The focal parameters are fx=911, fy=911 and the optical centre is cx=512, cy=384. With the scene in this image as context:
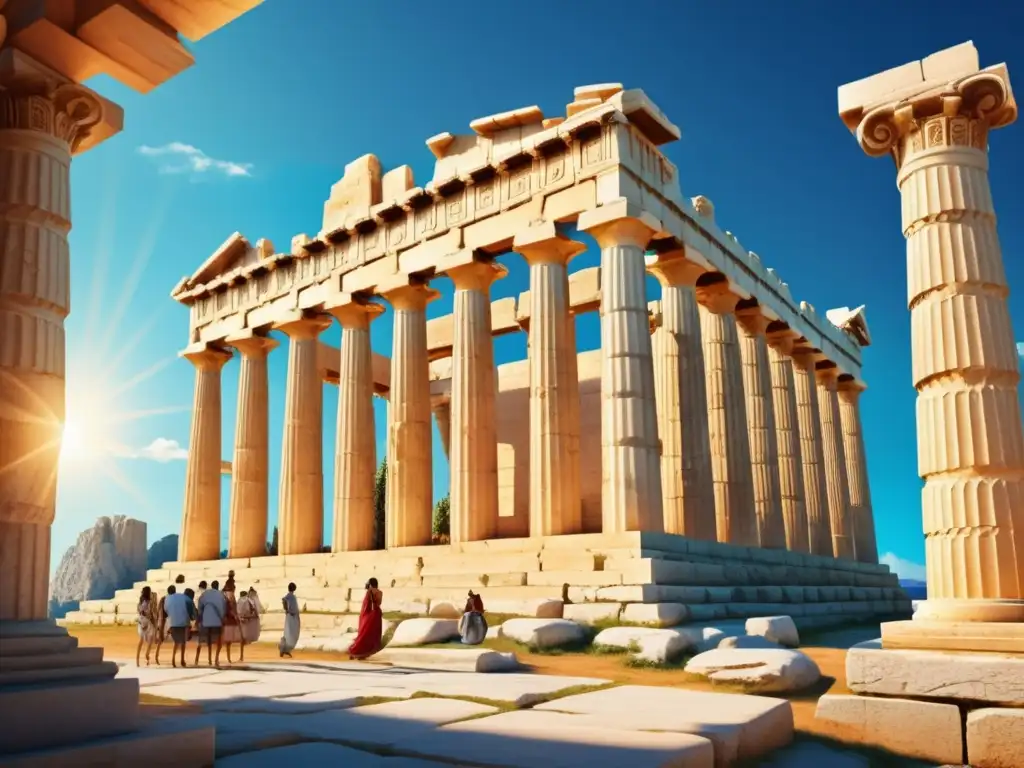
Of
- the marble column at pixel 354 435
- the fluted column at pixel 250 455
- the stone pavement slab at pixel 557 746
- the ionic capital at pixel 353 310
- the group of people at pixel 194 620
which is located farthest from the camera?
the fluted column at pixel 250 455

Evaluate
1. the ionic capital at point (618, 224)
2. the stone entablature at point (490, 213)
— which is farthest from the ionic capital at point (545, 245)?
the ionic capital at point (618, 224)

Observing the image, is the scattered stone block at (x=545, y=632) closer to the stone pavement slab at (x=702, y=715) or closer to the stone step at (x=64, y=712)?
the stone pavement slab at (x=702, y=715)

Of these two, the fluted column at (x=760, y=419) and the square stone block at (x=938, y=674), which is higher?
the fluted column at (x=760, y=419)

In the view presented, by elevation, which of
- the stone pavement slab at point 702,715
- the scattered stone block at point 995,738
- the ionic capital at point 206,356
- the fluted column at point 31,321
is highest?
the ionic capital at point 206,356

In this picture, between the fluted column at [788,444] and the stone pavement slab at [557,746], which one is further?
the fluted column at [788,444]

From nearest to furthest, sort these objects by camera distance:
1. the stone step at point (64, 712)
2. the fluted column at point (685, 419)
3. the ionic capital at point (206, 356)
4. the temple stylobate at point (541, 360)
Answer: the stone step at point (64, 712) < the temple stylobate at point (541, 360) < the fluted column at point (685, 419) < the ionic capital at point (206, 356)

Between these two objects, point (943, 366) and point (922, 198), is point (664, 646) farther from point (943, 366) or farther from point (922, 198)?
point (922, 198)

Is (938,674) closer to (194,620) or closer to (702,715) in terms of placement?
(702,715)

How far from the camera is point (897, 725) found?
958cm

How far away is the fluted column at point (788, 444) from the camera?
3481cm

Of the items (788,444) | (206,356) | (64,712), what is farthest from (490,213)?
(64,712)

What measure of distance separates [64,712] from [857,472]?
41.3 meters

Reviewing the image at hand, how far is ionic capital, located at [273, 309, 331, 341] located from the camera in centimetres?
3462

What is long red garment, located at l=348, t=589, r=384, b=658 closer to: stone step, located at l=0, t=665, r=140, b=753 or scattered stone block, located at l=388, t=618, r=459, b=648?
scattered stone block, located at l=388, t=618, r=459, b=648
